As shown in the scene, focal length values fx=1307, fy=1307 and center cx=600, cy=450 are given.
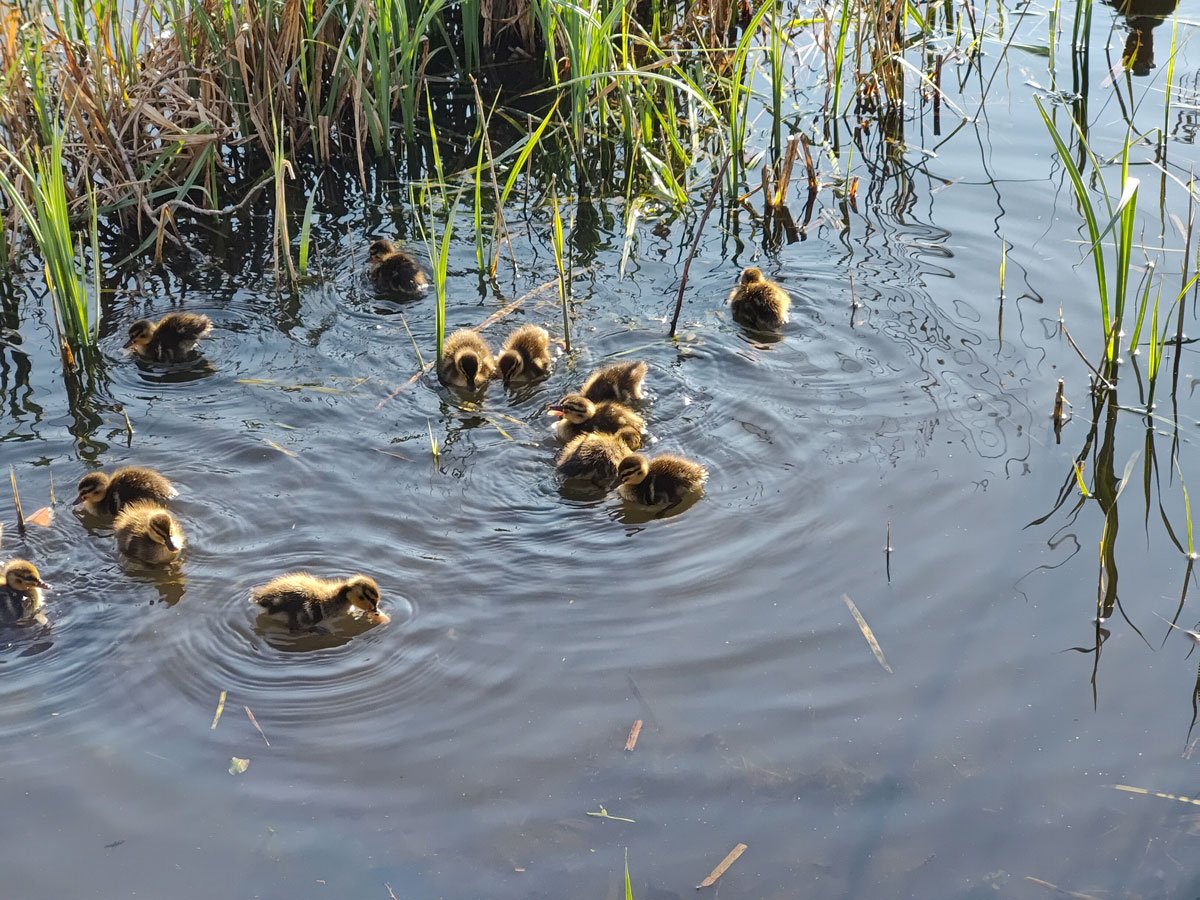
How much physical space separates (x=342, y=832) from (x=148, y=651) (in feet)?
3.51

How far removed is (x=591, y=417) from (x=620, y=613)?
1141 millimetres

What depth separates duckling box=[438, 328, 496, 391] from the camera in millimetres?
5398

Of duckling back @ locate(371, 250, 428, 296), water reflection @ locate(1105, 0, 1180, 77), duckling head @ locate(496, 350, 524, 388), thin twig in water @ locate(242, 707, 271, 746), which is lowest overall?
thin twig in water @ locate(242, 707, 271, 746)

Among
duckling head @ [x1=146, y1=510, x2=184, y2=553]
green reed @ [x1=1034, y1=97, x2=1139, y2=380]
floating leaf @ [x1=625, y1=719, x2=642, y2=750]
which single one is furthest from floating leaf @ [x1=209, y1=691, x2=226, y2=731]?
green reed @ [x1=1034, y1=97, x2=1139, y2=380]

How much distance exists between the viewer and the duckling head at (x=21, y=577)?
166 inches

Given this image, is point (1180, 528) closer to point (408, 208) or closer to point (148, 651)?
point (148, 651)

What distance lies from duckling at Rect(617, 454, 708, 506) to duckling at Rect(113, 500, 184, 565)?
1.60 metres

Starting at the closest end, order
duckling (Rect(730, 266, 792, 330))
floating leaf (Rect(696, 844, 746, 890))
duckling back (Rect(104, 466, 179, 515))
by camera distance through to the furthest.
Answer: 1. floating leaf (Rect(696, 844, 746, 890))
2. duckling back (Rect(104, 466, 179, 515))
3. duckling (Rect(730, 266, 792, 330))

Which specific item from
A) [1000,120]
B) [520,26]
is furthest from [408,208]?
[1000,120]

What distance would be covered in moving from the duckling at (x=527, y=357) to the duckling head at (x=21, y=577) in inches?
80.4

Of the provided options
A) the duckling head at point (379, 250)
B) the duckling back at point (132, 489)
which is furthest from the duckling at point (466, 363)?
→ the duckling back at point (132, 489)

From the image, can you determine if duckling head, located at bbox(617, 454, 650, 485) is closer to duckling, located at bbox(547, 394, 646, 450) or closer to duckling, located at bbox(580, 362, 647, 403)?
duckling, located at bbox(547, 394, 646, 450)

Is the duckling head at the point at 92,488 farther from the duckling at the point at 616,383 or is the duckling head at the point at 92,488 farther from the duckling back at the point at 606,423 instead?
the duckling at the point at 616,383

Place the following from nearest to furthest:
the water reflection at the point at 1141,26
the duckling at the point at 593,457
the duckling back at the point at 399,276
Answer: the duckling at the point at 593,457
the duckling back at the point at 399,276
the water reflection at the point at 1141,26
